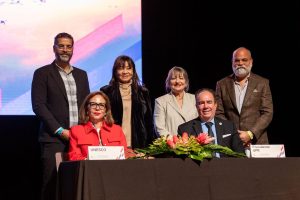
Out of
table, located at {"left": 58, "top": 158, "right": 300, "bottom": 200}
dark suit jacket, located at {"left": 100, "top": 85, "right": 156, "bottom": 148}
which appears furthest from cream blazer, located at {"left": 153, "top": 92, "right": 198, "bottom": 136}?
table, located at {"left": 58, "top": 158, "right": 300, "bottom": 200}

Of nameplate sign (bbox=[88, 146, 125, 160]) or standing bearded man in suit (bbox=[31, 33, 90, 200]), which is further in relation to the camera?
standing bearded man in suit (bbox=[31, 33, 90, 200])

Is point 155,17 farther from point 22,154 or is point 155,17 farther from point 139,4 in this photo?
point 22,154

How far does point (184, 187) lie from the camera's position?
2609 millimetres

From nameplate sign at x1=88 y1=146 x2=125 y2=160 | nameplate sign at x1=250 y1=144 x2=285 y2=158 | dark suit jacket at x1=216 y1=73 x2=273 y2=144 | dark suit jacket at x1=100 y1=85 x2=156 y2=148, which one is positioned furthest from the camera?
dark suit jacket at x1=216 y1=73 x2=273 y2=144

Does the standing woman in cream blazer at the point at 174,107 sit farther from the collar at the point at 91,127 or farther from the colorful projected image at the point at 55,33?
the colorful projected image at the point at 55,33

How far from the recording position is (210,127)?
347 cm

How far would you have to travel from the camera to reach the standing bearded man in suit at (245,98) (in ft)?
13.5

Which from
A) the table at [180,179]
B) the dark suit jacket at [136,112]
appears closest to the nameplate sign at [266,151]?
the table at [180,179]

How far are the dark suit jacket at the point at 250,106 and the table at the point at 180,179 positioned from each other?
1149mm

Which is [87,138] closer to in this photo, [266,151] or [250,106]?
[266,151]

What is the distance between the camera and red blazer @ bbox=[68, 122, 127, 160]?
3264mm

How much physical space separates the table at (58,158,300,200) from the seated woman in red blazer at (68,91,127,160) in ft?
1.84

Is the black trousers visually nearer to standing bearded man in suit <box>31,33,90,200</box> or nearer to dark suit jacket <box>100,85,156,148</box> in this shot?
standing bearded man in suit <box>31,33,90,200</box>

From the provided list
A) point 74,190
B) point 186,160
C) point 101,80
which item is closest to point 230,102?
point 101,80
